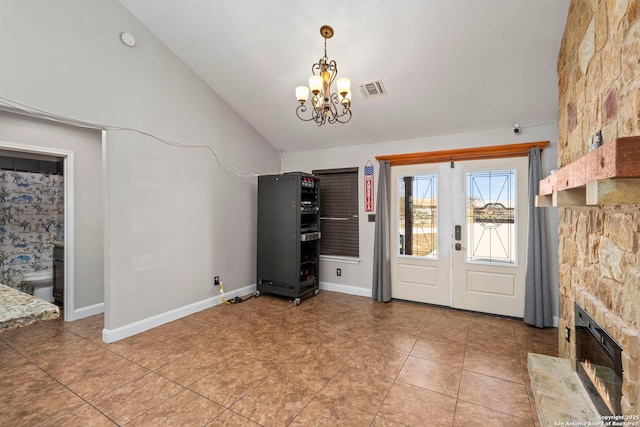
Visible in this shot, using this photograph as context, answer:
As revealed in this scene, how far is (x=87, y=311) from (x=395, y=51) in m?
4.79

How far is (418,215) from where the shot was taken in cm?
424

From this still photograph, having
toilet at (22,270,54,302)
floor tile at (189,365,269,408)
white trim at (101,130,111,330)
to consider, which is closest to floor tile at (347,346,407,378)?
floor tile at (189,365,269,408)

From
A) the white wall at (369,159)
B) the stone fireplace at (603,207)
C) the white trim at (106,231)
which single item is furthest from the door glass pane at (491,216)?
the white trim at (106,231)

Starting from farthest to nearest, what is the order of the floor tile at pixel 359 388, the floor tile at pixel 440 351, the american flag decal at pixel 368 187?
the american flag decal at pixel 368 187 < the floor tile at pixel 440 351 < the floor tile at pixel 359 388

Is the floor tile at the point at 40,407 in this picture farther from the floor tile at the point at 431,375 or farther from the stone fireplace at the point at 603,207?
the stone fireplace at the point at 603,207

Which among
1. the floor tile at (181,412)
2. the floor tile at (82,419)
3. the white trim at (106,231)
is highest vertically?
the white trim at (106,231)

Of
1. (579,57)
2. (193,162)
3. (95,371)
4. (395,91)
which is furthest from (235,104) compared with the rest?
(579,57)

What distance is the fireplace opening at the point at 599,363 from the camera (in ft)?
4.92

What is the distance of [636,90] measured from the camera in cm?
133

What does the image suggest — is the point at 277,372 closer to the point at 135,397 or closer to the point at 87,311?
the point at 135,397

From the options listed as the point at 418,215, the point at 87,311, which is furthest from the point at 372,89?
the point at 87,311

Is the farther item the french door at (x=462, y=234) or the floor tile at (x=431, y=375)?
the french door at (x=462, y=234)

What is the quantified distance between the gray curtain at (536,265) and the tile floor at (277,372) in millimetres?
184

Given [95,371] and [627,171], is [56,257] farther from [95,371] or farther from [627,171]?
[627,171]
